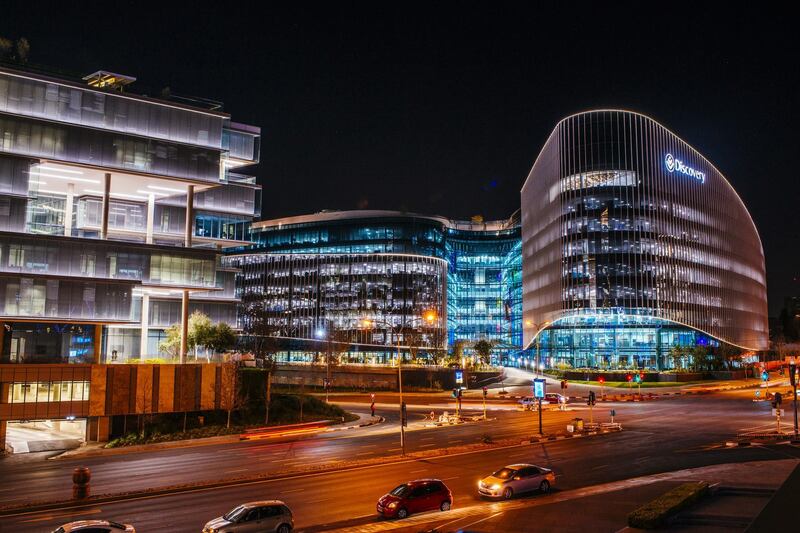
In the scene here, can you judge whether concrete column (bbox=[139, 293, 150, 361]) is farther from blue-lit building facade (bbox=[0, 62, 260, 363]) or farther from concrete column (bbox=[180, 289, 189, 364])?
concrete column (bbox=[180, 289, 189, 364])

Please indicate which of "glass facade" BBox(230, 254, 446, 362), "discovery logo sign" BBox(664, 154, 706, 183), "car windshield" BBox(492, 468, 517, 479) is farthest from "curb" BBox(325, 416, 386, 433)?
"discovery logo sign" BBox(664, 154, 706, 183)

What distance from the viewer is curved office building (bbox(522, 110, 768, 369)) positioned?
12719cm

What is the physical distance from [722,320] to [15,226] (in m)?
138

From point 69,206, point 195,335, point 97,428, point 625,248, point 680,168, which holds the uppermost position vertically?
point 680,168

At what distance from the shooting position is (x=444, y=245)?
7111 inches

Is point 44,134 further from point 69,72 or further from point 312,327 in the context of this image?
point 312,327

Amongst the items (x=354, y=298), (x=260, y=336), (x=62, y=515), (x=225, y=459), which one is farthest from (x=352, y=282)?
(x=62, y=515)

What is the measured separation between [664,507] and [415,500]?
30.8ft

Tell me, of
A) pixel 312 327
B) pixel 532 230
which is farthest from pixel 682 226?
pixel 312 327

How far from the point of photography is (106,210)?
64688 mm

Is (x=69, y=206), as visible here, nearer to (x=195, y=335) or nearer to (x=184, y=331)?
(x=184, y=331)

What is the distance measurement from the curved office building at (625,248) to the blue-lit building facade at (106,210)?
75.4 m

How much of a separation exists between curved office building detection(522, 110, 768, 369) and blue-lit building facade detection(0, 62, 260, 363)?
75353 millimetres

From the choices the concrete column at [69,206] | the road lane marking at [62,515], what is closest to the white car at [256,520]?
the road lane marking at [62,515]
